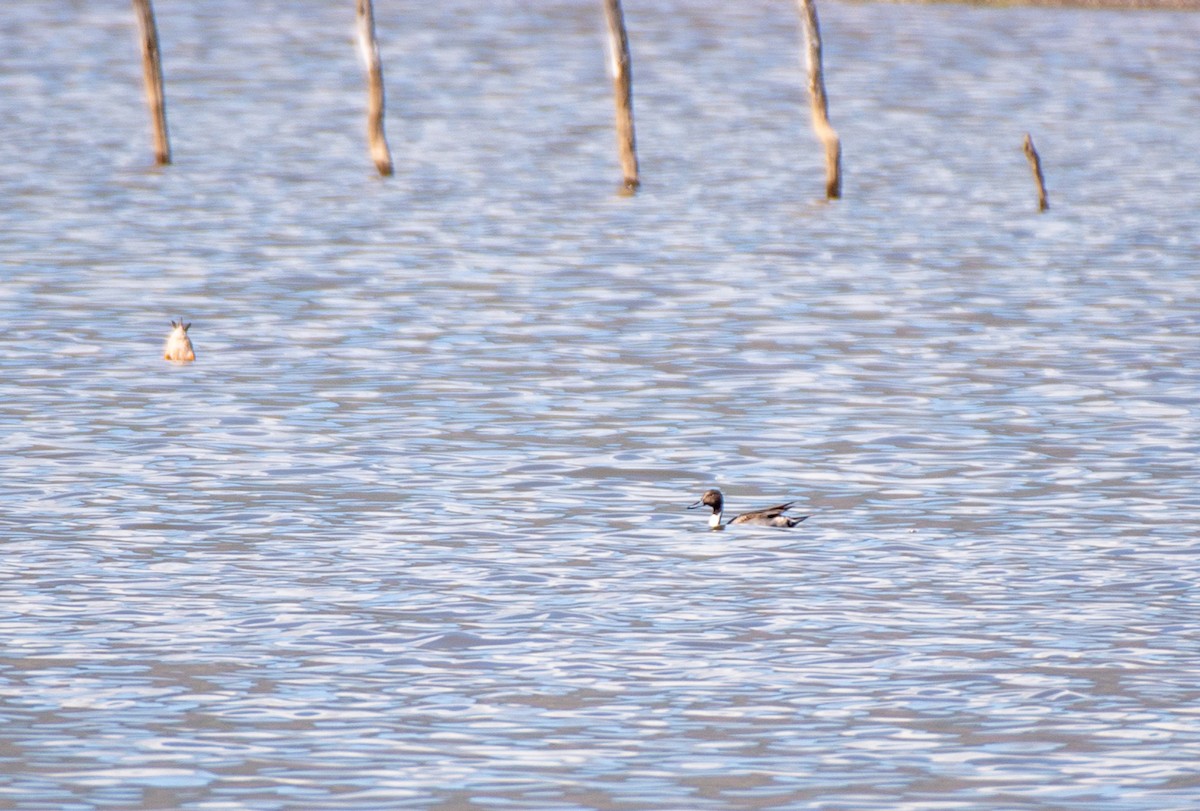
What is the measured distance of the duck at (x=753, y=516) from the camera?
13695mm

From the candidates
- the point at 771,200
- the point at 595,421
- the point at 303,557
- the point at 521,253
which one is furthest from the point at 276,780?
the point at 771,200

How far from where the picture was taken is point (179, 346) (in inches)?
770

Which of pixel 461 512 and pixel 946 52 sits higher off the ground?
pixel 461 512

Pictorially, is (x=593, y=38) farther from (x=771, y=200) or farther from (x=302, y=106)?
(x=771, y=200)

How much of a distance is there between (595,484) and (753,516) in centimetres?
175

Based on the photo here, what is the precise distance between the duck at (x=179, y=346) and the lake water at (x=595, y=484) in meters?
0.11

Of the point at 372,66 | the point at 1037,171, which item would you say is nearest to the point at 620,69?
the point at 372,66

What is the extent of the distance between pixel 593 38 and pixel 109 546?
164ft

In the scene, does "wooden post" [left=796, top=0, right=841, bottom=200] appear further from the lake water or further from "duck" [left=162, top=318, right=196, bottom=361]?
"duck" [left=162, top=318, right=196, bottom=361]

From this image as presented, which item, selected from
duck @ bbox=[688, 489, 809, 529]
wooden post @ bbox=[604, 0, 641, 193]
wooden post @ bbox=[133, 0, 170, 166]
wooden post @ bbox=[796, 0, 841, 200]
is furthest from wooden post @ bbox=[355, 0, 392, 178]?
duck @ bbox=[688, 489, 809, 529]

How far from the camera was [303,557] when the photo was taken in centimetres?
1302

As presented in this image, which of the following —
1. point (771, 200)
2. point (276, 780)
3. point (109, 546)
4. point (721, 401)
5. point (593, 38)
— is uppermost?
point (276, 780)

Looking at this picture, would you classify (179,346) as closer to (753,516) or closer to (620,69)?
(753,516)

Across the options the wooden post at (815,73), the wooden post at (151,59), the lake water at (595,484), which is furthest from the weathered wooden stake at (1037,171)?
the wooden post at (151,59)
